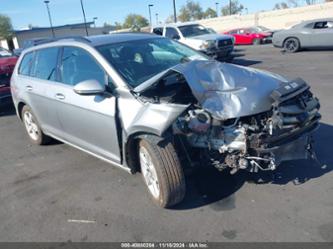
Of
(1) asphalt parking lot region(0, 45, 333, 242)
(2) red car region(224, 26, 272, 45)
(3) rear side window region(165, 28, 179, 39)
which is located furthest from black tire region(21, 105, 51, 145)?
(2) red car region(224, 26, 272, 45)

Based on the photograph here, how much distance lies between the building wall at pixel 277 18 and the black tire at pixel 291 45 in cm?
2260

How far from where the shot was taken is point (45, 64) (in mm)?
5004

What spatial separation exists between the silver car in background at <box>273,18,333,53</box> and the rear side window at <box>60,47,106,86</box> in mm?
14792

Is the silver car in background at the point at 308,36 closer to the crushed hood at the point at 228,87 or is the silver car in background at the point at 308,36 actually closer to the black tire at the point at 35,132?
the crushed hood at the point at 228,87

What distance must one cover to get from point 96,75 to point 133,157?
3.54ft

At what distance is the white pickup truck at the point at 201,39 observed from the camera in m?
13.4

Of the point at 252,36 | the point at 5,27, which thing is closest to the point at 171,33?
the point at 252,36

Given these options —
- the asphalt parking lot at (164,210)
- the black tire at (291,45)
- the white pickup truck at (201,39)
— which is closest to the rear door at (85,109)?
the asphalt parking lot at (164,210)

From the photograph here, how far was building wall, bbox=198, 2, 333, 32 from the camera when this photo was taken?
36.8 m

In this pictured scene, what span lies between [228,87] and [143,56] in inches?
54.0

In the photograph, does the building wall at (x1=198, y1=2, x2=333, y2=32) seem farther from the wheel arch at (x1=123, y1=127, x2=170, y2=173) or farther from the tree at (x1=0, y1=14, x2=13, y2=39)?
the wheel arch at (x1=123, y1=127, x2=170, y2=173)

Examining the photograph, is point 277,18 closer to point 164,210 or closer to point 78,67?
point 78,67

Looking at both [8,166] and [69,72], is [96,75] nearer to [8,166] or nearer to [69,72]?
[69,72]

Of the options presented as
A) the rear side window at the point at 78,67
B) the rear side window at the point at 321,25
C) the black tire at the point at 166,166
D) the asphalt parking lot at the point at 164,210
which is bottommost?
the asphalt parking lot at the point at 164,210
